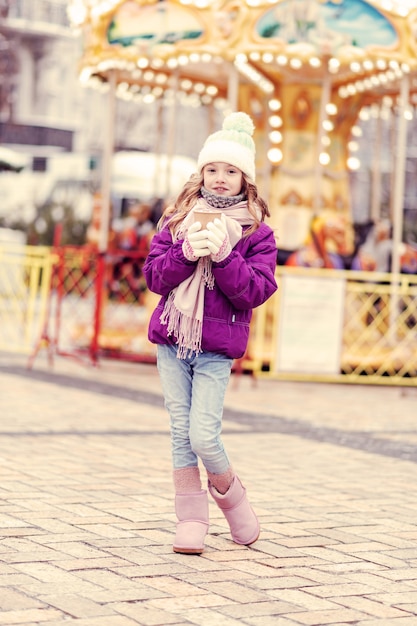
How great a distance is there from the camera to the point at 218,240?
4750mm

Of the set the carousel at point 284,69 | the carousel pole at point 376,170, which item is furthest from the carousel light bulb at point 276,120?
the carousel pole at point 376,170

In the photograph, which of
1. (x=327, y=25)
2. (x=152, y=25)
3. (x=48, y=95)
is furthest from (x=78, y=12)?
(x=48, y=95)

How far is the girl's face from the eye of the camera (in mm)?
5059

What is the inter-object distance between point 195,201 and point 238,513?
133 cm

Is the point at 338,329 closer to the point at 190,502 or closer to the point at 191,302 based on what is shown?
the point at 190,502

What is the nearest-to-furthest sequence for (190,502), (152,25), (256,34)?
(190,502)
(256,34)
(152,25)

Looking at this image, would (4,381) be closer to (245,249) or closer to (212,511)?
(212,511)

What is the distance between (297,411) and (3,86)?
95.4 ft

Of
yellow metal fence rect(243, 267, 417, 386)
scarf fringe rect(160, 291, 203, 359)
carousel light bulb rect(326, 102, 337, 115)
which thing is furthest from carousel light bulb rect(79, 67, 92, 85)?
scarf fringe rect(160, 291, 203, 359)

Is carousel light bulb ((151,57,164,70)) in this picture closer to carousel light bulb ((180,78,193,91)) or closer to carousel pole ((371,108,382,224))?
carousel light bulb ((180,78,193,91))

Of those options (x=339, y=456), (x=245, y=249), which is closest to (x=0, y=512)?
(x=245, y=249)

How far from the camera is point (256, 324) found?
44.0 ft

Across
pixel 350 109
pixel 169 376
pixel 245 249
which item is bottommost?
pixel 169 376

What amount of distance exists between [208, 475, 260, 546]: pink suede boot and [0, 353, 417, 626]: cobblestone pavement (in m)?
0.05
